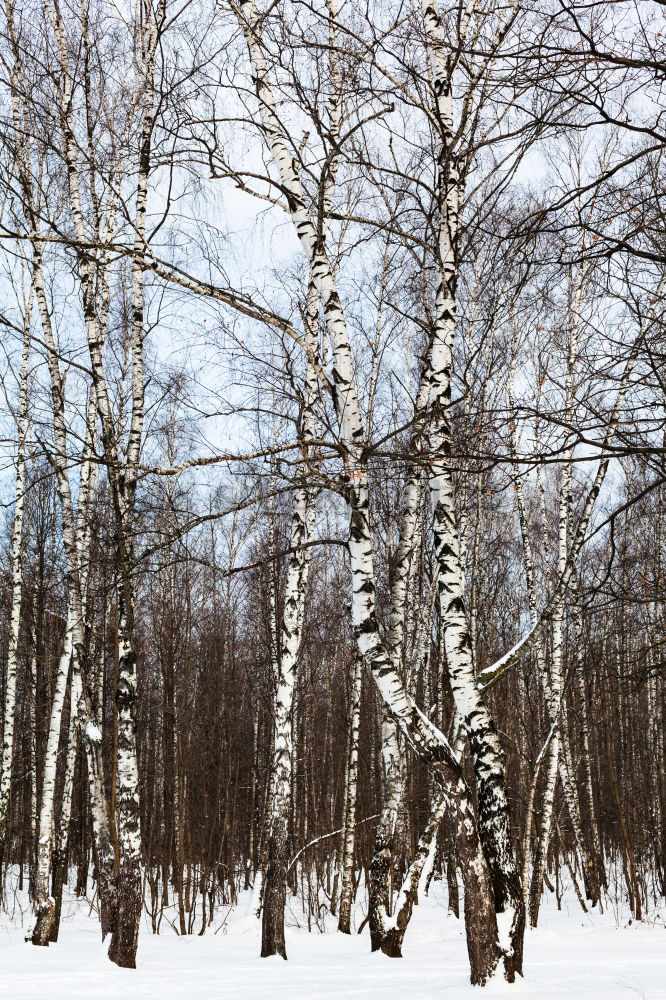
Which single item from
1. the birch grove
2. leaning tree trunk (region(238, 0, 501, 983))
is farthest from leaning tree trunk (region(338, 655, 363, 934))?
leaning tree trunk (region(238, 0, 501, 983))

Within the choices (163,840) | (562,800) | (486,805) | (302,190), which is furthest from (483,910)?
(562,800)

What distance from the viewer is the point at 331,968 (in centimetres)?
796

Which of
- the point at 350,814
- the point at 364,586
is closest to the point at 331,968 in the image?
the point at 350,814

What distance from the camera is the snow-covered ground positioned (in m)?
5.91

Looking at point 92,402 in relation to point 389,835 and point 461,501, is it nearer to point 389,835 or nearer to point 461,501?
point 461,501

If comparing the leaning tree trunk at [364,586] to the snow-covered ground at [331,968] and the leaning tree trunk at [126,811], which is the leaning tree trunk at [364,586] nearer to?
the snow-covered ground at [331,968]

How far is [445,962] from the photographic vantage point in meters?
7.81

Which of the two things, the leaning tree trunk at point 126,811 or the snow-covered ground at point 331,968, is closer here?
the snow-covered ground at point 331,968

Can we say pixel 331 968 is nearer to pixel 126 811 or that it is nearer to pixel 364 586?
pixel 126 811

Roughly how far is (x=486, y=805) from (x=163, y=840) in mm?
11853

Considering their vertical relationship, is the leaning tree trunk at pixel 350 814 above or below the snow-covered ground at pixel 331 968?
above

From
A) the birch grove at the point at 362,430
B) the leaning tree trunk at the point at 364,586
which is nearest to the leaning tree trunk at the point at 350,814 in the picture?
the birch grove at the point at 362,430

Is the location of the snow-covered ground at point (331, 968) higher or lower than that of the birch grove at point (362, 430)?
lower

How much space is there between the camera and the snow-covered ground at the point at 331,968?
5.91 metres
